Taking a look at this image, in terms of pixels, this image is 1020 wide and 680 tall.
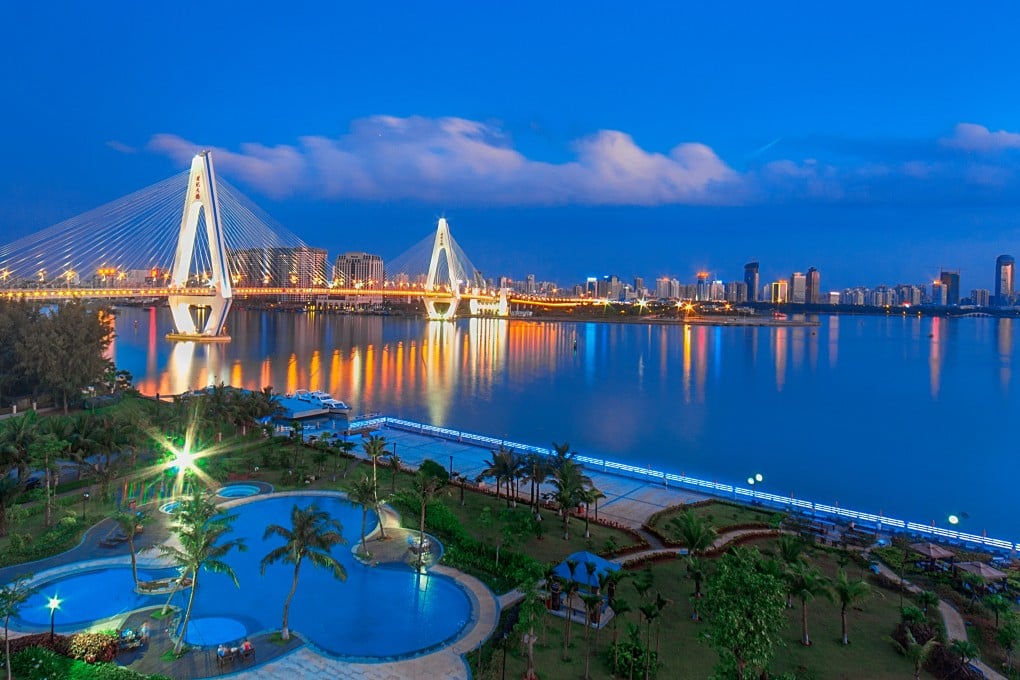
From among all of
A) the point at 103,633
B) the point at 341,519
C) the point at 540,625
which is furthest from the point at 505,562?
→ the point at 103,633

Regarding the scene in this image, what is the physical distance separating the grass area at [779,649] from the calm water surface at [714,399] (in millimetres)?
7986

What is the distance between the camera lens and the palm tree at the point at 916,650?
19.9ft

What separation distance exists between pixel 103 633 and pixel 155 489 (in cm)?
541

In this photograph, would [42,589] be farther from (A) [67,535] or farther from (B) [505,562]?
(B) [505,562]

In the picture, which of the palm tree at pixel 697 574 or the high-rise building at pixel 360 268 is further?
the high-rise building at pixel 360 268

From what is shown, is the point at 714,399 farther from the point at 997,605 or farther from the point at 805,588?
the point at 805,588

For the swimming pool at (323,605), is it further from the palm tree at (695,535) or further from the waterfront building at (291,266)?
the waterfront building at (291,266)

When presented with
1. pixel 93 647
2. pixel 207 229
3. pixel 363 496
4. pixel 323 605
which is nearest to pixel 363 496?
pixel 363 496

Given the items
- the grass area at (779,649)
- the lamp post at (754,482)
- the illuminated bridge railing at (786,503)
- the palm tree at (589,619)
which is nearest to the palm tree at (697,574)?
the grass area at (779,649)

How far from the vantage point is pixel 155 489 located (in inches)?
439

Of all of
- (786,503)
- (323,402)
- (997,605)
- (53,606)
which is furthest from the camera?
(323,402)

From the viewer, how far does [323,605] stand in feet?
24.2

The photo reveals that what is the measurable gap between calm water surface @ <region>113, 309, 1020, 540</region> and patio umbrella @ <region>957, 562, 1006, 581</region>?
565 centimetres

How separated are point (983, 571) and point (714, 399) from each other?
19307mm
